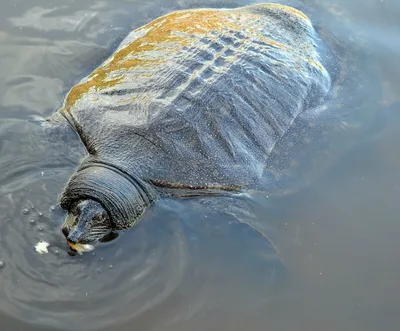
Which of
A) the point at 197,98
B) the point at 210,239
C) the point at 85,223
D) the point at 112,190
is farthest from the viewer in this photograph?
the point at 197,98

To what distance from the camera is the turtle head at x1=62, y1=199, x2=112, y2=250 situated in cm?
365

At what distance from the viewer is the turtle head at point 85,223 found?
144 inches

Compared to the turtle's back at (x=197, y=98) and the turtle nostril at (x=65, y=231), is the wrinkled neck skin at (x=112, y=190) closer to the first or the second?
the turtle's back at (x=197, y=98)

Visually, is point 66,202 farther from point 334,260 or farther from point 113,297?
point 334,260

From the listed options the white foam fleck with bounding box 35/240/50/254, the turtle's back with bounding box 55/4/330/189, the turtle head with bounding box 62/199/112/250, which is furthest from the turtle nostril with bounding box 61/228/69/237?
the turtle's back with bounding box 55/4/330/189

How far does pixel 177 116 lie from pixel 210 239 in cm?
87

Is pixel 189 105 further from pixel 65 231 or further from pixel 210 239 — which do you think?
pixel 65 231

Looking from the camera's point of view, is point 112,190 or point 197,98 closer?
point 112,190

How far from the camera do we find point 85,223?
369cm

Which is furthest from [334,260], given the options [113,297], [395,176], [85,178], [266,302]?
[85,178]

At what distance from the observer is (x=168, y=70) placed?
14.3ft

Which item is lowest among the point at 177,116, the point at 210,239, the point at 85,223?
the point at 210,239

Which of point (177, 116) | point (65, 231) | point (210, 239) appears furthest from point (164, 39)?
point (65, 231)

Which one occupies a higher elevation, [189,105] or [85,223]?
[189,105]
